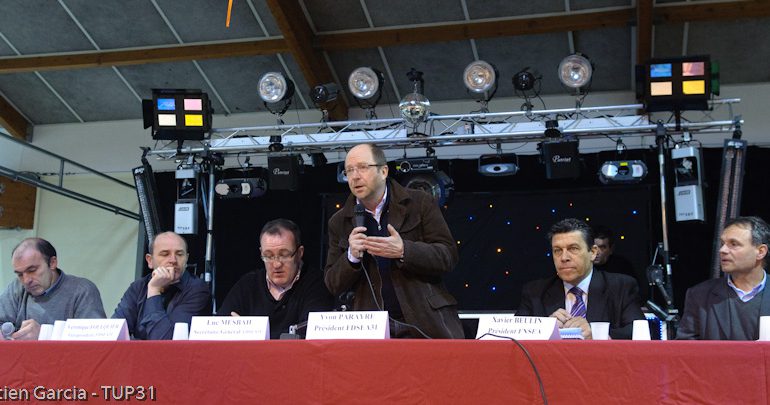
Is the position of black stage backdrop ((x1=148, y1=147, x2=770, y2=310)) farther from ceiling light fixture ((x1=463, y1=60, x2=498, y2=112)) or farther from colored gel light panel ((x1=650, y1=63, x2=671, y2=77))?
colored gel light panel ((x1=650, y1=63, x2=671, y2=77))

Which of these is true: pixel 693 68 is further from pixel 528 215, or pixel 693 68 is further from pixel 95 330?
pixel 95 330

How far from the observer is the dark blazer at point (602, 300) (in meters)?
3.05

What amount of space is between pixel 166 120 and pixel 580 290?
391 cm

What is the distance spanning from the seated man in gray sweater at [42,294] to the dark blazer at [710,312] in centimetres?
246

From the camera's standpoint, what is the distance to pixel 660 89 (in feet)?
17.8

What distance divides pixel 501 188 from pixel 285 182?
196cm

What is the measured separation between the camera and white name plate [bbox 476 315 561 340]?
1.97 metres

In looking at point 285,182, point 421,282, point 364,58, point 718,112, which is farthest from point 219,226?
point 421,282

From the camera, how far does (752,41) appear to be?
6.36 meters

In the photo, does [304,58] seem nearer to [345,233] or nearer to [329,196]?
[329,196]

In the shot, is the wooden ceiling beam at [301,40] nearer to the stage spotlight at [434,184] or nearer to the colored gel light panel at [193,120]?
the colored gel light panel at [193,120]

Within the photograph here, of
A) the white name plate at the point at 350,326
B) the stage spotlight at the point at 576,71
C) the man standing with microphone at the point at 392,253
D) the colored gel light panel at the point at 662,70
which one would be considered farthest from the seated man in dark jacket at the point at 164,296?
the colored gel light panel at the point at 662,70

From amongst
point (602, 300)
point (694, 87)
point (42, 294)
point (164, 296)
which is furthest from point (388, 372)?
point (694, 87)

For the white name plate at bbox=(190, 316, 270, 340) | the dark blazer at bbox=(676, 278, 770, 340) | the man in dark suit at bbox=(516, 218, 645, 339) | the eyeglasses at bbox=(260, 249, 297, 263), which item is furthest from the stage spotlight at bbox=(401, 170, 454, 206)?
the white name plate at bbox=(190, 316, 270, 340)
